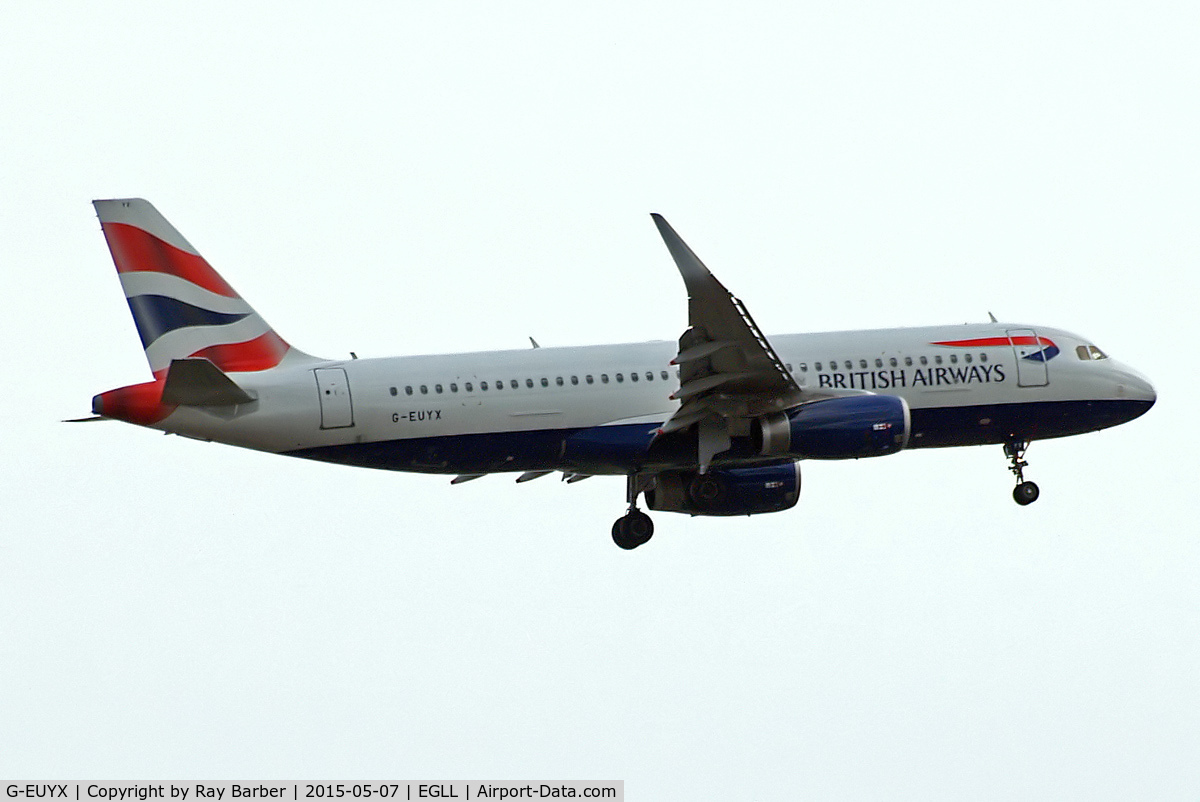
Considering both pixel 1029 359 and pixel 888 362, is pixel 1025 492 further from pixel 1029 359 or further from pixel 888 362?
pixel 888 362

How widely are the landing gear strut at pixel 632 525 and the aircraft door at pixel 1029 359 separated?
8968 mm

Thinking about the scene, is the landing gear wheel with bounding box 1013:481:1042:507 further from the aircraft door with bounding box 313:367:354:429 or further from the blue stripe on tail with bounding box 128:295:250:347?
the blue stripe on tail with bounding box 128:295:250:347

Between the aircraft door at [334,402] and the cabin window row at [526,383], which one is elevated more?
the cabin window row at [526,383]

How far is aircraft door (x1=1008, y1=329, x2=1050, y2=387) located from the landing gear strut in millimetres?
8968

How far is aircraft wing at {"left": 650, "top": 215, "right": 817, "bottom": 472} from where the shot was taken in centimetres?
3575

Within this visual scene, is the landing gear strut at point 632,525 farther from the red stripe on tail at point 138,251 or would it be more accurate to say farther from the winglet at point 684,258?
the red stripe on tail at point 138,251

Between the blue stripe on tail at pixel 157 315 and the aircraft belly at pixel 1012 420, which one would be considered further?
the aircraft belly at pixel 1012 420

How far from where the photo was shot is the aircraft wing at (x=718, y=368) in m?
35.8

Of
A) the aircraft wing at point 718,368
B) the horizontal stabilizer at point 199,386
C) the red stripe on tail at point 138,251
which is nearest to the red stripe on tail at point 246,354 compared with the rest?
the horizontal stabilizer at point 199,386

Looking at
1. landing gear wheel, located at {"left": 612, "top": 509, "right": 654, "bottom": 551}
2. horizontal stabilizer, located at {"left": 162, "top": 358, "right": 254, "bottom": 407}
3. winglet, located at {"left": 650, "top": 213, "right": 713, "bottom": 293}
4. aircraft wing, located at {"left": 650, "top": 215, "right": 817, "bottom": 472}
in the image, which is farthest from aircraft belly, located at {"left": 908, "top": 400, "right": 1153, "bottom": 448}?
horizontal stabilizer, located at {"left": 162, "top": 358, "right": 254, "bottom": 407}

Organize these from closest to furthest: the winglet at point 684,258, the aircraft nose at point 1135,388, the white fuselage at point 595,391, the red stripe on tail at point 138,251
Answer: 1. the winglet at point 684,258
2. the white fuselage at point 595,391
3. the red stripe on tail at point 138,251
4. the aircraft nose at point 1135,388

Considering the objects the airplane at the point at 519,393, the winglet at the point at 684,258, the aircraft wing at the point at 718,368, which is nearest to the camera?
the winglet at the point at 684,258

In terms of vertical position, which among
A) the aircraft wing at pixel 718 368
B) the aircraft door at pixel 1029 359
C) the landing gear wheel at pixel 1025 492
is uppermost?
the aircraft door at pixel 1029 359

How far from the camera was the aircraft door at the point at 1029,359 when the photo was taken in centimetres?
4312
